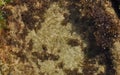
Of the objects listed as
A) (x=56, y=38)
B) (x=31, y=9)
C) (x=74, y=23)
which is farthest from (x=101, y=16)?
(x=31, y=9)

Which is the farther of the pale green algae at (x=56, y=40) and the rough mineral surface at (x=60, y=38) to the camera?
the pale green algae at (x=56, y=40)

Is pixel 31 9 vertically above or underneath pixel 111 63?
above

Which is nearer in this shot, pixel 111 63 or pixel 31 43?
pixel 111 63

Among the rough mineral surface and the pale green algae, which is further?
the pale green algae

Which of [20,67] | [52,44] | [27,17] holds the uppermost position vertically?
[27,17]

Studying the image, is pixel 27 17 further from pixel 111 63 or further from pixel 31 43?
pixel 111 63

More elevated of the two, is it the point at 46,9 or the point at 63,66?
the point at 46,9

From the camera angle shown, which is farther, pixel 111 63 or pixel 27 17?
pixel 27 17

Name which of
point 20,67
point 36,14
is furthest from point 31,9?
point 20,67

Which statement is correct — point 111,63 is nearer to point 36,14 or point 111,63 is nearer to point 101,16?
point 101,16
